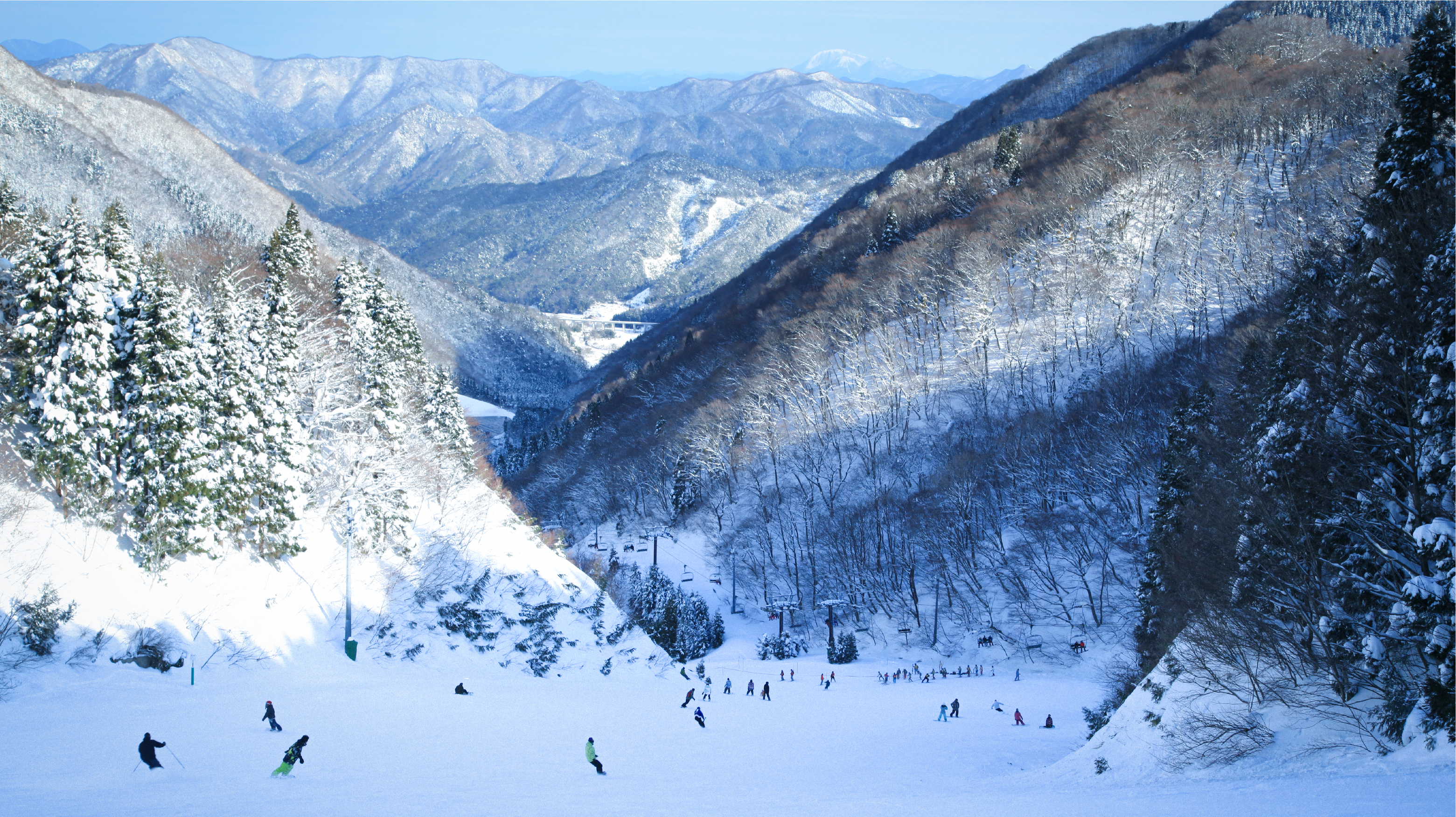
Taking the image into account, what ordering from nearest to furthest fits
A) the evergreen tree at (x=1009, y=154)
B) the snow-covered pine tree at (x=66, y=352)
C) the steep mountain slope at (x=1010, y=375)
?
the snow-covered pine tree at (x=66, y=352) < the steep mountain slope at (x=1010, y=375) < the evergreen tree at (x=1009, y=154)

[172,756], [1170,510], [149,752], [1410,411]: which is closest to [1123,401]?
[1170,510]

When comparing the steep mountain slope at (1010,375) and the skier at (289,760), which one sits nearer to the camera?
the skier at (289,760)

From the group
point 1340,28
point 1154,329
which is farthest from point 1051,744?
point 1340,28

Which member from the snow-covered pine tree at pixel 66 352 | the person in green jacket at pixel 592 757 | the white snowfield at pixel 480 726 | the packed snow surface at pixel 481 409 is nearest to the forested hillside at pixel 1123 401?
the white snowfield at pixel 480 726

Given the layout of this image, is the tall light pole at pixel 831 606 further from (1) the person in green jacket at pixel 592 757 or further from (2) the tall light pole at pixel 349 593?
(1) the person in green jacket at pixel 592 757

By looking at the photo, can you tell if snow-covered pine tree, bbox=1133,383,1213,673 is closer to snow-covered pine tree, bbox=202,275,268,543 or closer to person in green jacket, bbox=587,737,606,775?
person in green jacket, bbox=587,737,606,775

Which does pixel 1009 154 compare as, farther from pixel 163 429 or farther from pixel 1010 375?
pixel 163 429

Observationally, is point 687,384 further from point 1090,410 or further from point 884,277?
point 1090,410
